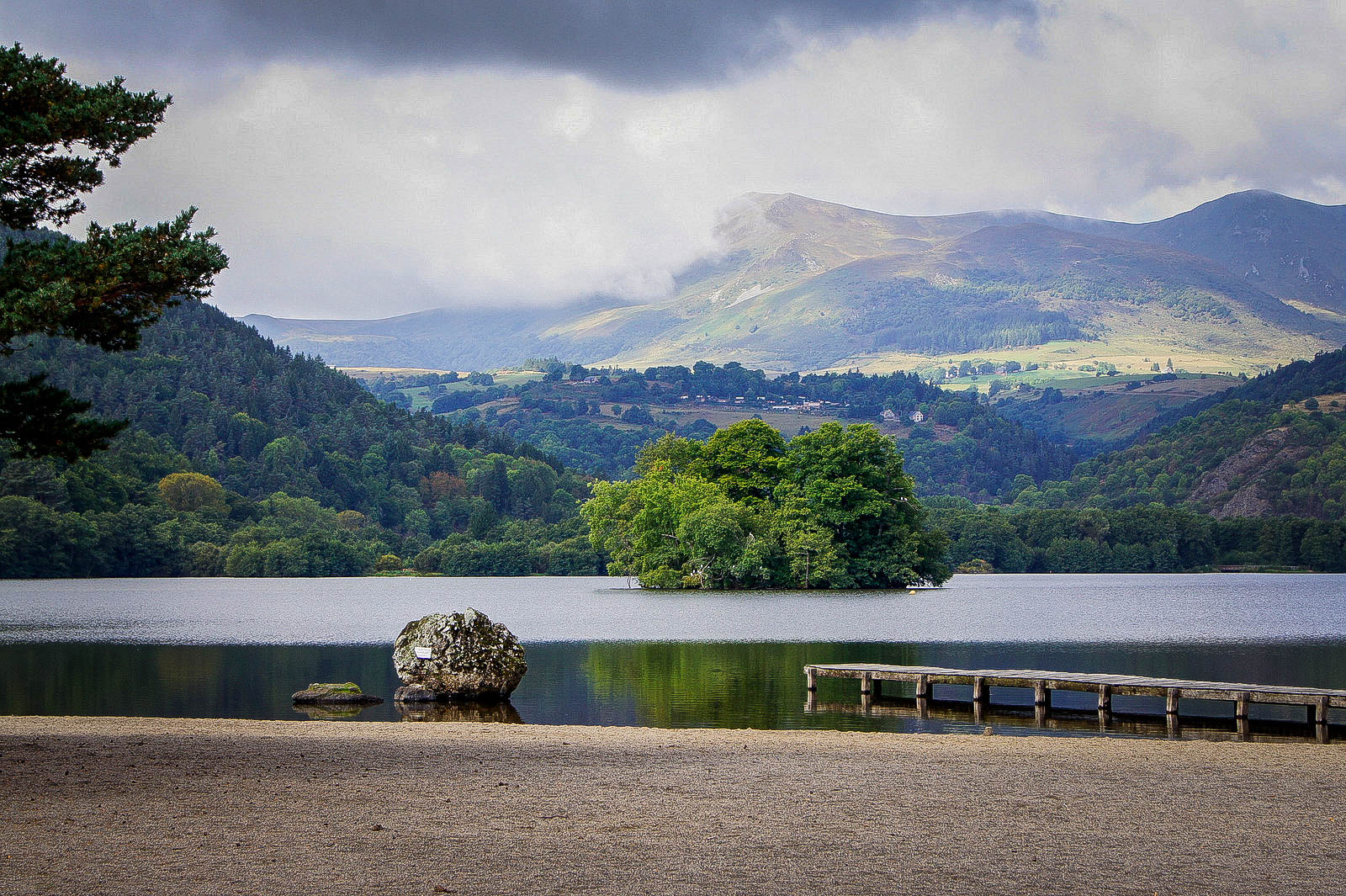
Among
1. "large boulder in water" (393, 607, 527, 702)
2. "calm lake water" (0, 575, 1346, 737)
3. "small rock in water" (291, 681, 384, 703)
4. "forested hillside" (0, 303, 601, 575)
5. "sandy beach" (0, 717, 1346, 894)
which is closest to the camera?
"sandy beach" (0, 717, 1346, 894)

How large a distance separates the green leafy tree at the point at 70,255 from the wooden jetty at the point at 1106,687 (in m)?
20.0

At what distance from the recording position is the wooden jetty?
87.1ft

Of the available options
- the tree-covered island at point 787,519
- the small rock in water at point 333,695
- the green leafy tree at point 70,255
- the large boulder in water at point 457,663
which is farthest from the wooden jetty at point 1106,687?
the tree-covered island at point 787,519

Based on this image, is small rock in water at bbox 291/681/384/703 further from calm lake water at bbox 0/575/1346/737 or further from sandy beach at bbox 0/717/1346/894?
sandy beach at bbox 0/717/1346/894

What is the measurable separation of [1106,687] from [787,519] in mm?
67622

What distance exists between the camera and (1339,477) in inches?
6978

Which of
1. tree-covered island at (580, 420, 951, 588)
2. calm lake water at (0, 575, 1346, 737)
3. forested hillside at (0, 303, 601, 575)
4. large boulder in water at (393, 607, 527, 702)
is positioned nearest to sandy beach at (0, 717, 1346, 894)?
calm lake water at (0, 575, 1346, 737)

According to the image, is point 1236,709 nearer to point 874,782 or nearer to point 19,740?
point 874,782

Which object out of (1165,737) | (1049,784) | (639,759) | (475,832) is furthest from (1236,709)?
(475,832)

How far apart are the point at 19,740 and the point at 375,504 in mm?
181150

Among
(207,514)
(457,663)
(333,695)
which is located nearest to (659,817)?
(457,663)

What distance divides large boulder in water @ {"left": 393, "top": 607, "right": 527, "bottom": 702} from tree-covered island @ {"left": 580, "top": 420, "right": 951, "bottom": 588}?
207 feet

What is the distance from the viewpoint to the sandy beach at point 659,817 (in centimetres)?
1166

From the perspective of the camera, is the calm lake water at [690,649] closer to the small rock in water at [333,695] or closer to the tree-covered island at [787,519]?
the small rock in water at [333,695]
